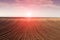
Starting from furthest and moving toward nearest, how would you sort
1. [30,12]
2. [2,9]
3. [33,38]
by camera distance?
1. [30,12]
2. [2,9]
3. [33,38]

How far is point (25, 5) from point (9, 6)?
42cm

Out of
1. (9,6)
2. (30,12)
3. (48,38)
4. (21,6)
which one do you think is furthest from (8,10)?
(48,38)

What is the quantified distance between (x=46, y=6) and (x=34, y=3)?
340 millimetres

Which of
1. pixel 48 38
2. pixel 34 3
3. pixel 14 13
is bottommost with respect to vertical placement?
pixel 48 38

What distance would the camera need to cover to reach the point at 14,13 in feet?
12.5

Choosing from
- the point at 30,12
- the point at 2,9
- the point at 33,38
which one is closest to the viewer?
the point at 33,38

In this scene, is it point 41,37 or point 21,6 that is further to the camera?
point 21,6

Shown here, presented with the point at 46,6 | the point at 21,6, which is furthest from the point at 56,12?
the point at 21,6

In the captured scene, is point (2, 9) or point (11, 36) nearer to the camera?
point (11, 36)

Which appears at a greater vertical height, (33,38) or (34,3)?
(34,3)

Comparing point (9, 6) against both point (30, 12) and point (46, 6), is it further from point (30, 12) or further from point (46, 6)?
point (46, 6)

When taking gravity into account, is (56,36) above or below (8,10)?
below

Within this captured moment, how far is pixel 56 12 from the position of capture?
370 cm

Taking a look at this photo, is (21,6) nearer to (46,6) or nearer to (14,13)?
(14,13)
